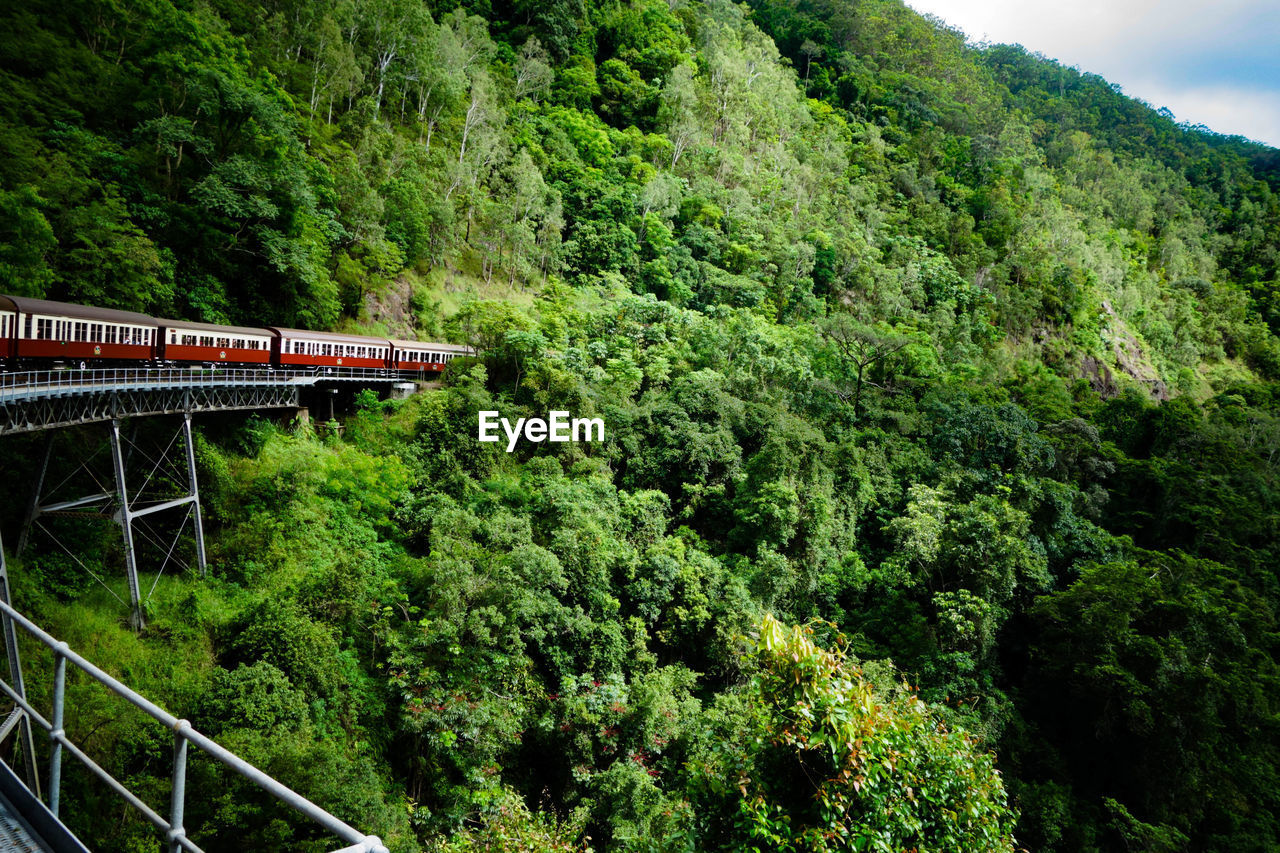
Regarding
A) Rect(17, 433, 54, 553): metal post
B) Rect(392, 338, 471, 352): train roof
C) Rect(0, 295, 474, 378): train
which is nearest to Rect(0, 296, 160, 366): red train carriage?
Rect(0, 295, 474, 378): train

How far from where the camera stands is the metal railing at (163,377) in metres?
11.8

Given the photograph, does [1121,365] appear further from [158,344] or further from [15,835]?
[15,835]

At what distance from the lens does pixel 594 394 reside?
25.6 m

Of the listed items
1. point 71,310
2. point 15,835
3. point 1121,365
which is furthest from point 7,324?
point 1121,365

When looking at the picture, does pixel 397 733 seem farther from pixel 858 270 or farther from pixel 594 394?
pixel 858 270

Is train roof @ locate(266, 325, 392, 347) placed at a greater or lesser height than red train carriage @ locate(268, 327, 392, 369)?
greater

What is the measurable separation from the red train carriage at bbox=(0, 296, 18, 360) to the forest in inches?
95.3

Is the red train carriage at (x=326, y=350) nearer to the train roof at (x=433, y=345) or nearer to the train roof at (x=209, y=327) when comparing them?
the train roof at (x=209, y=327)

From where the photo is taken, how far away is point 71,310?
13.9m

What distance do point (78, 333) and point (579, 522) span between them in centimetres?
1245

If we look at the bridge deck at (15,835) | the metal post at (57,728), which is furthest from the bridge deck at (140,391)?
the bridge deck at (15,835)

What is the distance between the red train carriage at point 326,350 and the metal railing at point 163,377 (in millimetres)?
364

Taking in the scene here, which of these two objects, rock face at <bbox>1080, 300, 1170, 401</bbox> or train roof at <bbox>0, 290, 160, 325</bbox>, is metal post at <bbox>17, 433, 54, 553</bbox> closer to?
train roof at <bbox>0, 290, 160, 325</bbox>

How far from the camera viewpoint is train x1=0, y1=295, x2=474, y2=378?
509 inches
